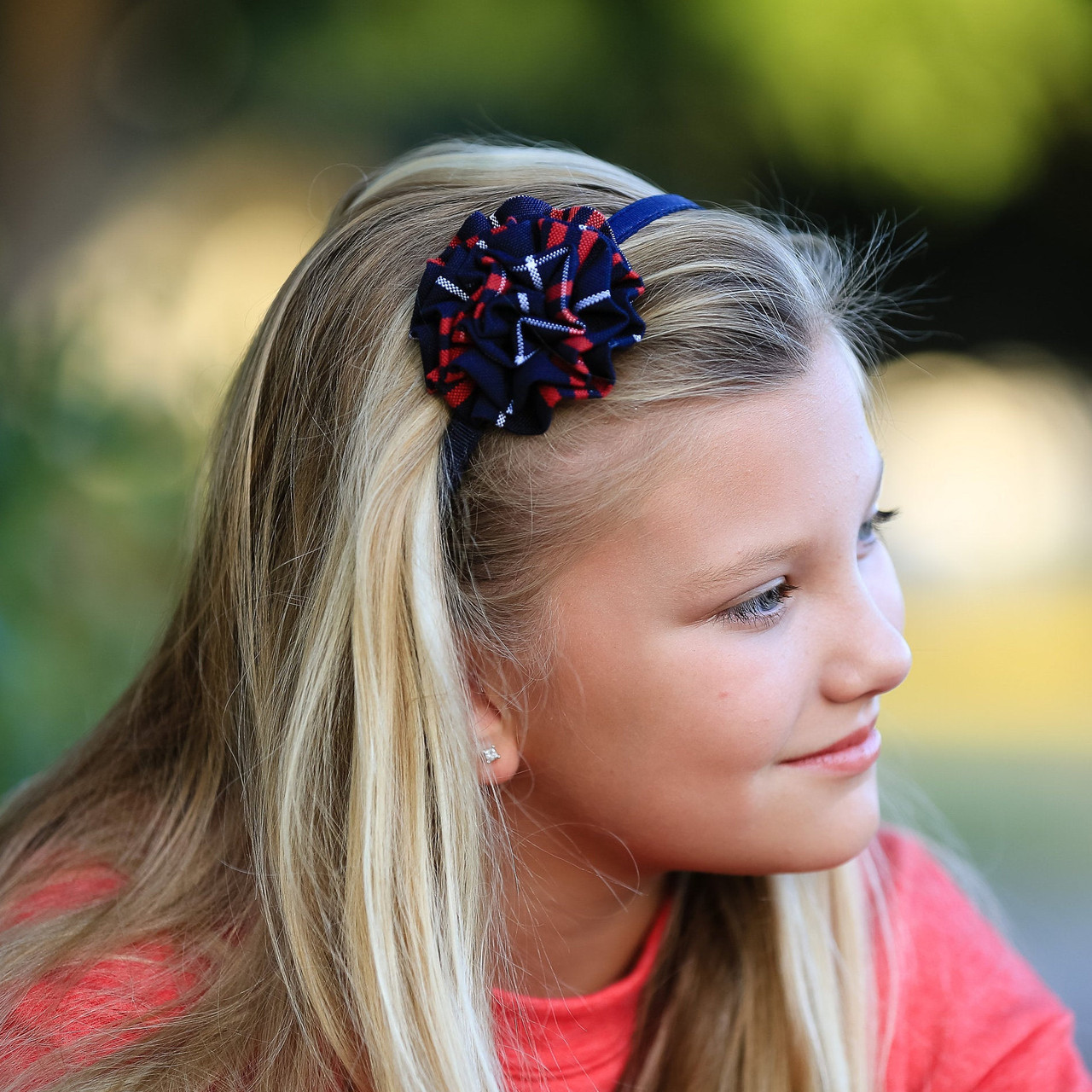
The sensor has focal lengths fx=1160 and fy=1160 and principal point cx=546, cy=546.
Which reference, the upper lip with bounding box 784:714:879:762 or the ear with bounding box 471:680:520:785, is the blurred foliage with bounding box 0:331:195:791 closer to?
the ear with bounding box 471:680:520:785

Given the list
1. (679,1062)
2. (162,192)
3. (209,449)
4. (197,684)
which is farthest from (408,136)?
(679,1062)

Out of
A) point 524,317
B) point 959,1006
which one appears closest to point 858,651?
point 524,317

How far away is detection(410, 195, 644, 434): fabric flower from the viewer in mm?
1211

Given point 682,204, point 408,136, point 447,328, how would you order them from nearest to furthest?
point 447,328 → point 682,204 → point 408,136

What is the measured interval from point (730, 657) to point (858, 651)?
0.49 feet

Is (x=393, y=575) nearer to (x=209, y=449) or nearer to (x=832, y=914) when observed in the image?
(x=209, y=449)

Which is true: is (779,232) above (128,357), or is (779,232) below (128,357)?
above

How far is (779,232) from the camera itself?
147cm

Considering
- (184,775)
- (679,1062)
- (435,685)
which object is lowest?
(679,1062)

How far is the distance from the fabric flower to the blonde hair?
4 cm

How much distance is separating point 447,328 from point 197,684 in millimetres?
653

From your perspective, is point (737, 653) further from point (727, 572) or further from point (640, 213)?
point (640, 213)

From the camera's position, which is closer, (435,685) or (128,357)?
(435,685)

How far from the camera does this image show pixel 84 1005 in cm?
129
